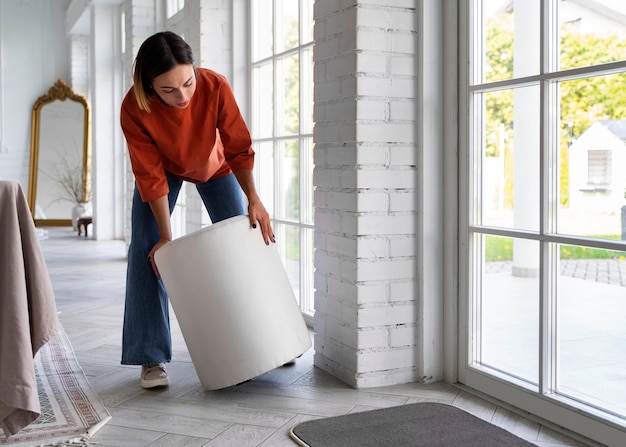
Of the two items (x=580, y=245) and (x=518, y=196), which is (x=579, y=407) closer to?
(x=580, y=245)

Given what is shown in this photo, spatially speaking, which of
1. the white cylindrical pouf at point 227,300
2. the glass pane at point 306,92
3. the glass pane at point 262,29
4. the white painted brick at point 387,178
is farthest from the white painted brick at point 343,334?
the glass pane at point 262,29

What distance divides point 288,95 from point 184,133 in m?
1.27

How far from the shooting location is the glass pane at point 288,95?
3555mm

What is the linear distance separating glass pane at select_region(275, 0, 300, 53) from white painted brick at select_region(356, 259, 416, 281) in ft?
4.60

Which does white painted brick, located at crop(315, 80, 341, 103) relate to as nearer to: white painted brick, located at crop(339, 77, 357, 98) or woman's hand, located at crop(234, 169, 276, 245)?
white painted brick, located at crop(339, 77, 357, 98)

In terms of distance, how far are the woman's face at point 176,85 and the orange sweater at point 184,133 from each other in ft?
→ 0.32

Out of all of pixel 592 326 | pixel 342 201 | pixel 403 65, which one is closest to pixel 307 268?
pixel 342 201

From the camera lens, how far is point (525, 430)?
209 cm

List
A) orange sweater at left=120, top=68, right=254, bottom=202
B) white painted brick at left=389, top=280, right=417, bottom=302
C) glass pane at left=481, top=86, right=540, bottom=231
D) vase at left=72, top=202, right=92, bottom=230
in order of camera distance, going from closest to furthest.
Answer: glass pane at left=481, top=86, right=540, bottom=231 → orange sweater at left=120, top=68, right=254, bottom=202 → white painted brick at left=389, top=280, right=417, bottom=302 → vase at left=72, top=202, right=92, bottom=230

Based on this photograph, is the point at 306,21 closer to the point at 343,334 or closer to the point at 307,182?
the point at 307,182

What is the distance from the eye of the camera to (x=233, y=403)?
2385 millimetres

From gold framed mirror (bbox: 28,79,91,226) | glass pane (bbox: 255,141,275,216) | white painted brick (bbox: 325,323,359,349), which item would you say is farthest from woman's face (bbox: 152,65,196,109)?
gold framed mirror (bbox: 28,79,91,226)

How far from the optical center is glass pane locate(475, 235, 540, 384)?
2.21m

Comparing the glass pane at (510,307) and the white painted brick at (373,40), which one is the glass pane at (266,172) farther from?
the glass pane at (510,307)
